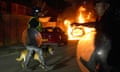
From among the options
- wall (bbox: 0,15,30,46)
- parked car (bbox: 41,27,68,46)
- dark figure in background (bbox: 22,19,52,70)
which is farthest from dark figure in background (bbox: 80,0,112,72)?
wall (bbox: 0,15,30,46)

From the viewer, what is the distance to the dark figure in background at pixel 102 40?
9.95 feet

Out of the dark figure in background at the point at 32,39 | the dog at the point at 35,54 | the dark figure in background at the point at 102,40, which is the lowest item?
the dog at the point at 35,54


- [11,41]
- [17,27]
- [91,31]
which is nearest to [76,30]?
[91,31]

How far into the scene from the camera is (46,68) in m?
12.8

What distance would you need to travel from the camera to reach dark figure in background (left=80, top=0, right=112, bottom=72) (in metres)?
3.03

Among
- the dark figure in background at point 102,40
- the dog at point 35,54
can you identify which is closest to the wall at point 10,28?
the dog at point 35,54

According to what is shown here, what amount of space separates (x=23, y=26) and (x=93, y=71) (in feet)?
102

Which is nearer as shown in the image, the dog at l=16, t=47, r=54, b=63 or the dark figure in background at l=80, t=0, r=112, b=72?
the dark figure in background at l=80, t=0, r=112, b=72

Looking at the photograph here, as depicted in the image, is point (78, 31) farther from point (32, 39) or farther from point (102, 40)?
point (32, 39)

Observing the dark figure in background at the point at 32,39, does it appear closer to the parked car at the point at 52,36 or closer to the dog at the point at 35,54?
the dog at the point at 35,54

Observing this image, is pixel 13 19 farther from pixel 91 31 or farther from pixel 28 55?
pixel 91 31

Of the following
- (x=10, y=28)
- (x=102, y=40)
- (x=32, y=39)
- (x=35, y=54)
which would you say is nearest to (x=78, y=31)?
(x=102, y=40)

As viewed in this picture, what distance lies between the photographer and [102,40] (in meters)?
3.10

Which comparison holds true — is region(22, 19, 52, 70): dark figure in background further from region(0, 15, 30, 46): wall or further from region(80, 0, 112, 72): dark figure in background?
region(0, 15, 30, 46): wall
